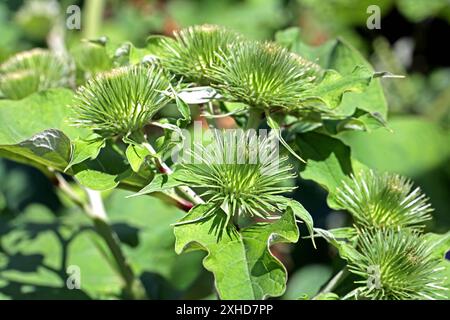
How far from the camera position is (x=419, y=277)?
1062 mm

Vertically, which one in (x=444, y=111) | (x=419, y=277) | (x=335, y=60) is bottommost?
(x=419, y=277)

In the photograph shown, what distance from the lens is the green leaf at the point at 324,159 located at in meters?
1.20

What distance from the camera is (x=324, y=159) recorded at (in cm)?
124

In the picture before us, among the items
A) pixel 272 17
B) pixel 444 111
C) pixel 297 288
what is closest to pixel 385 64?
pixel 444 111

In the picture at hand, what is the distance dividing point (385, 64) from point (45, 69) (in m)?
1.98

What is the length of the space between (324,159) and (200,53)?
0.87 feet

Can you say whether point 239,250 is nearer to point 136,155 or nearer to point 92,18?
point 136,155

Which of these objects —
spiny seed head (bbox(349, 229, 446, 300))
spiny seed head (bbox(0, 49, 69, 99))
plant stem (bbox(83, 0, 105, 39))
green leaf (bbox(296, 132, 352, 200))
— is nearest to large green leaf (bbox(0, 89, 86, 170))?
spiny seed head (bbox(0, 49, 69, 99))

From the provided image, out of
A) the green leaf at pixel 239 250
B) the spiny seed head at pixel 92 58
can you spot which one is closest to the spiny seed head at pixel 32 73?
the spiny seed head at pixel 92 58

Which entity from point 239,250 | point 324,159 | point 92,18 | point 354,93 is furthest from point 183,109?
point 92,18

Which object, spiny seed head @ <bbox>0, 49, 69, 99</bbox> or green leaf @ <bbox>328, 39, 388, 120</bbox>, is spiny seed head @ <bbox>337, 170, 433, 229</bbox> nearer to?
green leaf @ <bbox>328, 39, 388, 120</bbox>

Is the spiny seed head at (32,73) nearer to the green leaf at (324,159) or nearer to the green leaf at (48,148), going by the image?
the green leaf at (48,148)

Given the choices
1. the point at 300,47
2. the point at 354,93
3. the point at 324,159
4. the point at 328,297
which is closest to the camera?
the point at 328,297

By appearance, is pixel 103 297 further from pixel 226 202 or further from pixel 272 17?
pixel 272 17
